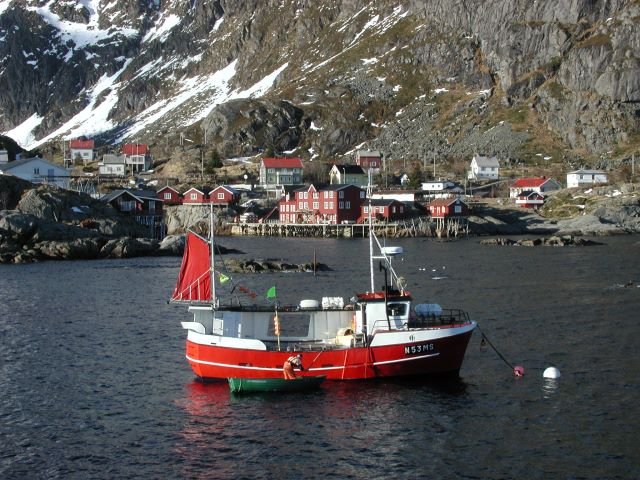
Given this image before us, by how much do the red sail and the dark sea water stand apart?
422 cm

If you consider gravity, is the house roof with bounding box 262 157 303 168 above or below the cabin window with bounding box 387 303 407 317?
above

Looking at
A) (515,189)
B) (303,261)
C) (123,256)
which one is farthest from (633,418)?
(515,189)

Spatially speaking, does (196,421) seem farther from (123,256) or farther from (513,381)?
(123,256)

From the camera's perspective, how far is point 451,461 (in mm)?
31797

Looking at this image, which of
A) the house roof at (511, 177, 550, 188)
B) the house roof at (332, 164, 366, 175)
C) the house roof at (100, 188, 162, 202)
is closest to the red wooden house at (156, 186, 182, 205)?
the house roof at (100, 188, 162, 202)

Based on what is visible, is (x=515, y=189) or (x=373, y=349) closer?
(x=373, y=349)

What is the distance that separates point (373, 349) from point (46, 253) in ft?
242

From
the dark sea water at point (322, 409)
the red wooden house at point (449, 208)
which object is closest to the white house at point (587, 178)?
the red wooden house at point (449, 208)

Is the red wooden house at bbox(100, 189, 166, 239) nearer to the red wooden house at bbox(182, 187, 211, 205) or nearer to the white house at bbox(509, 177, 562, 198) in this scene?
the red wooden house at bbox(182, 187, 211, 205)

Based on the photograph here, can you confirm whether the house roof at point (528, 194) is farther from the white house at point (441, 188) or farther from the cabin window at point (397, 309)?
the cabin window at point (397, 309)

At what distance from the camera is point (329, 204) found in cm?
15788

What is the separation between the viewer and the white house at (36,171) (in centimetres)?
14888

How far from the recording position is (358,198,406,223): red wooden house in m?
153

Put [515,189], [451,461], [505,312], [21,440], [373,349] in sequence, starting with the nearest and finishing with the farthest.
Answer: [451,461] < [21,440] < [373,349] < [505,312] < [515,189]
